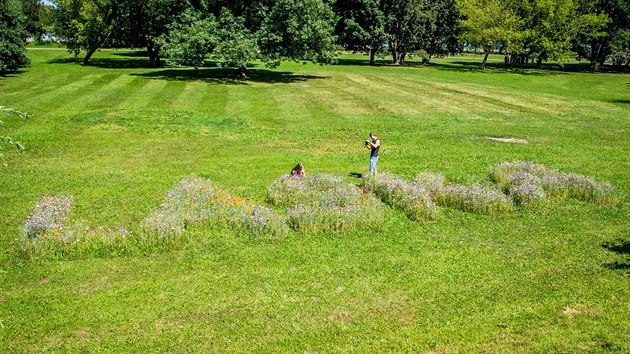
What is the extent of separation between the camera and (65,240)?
474 inches

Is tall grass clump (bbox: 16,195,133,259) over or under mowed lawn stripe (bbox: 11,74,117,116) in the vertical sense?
under

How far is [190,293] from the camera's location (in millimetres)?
10516

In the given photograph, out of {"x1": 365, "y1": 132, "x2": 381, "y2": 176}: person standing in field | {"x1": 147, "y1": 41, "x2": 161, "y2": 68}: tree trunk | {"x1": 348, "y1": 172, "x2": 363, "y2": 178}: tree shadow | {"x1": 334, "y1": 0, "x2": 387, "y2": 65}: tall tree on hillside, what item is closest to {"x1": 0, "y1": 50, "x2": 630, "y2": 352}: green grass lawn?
{"x1": 348, "y1": 172, "x2": 363, "y2": 178}: tree shadow

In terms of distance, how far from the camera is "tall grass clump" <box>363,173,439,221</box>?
48.7ft

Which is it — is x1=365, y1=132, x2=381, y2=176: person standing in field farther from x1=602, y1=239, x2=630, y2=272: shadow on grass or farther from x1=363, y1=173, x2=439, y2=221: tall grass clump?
x1=602, y1=239, x2=630, y2=272: shadow on grass

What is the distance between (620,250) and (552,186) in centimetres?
438

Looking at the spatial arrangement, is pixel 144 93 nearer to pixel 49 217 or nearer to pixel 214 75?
pixel 214 75

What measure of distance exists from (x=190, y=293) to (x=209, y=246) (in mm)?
2336

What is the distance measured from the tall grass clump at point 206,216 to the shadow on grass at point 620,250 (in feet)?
27.8

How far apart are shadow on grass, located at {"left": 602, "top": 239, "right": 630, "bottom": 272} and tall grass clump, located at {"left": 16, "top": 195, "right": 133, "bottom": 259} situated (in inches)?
483

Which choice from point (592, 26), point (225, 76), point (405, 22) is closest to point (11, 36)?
point (225, 76)

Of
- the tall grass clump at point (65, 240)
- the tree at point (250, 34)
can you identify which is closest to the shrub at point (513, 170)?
the tall grass clump at point (65, 240)

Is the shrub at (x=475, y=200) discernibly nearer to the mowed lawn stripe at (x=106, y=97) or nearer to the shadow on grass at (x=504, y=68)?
the mowed lawn stripe at (x=106, y=97)

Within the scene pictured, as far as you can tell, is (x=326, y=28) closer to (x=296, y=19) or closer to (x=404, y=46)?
(x=296, y=19)
